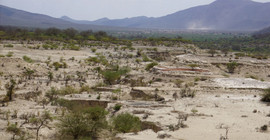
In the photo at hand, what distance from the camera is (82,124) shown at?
8.76 meters

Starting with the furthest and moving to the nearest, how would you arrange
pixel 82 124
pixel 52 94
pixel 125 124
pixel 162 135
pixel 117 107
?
pixel 52 94
pixel 117 107
pixel 125 124
pixel 162 135
pixel 82 124

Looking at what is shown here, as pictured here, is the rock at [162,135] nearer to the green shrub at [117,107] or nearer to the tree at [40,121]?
the green shrub at [117,107]

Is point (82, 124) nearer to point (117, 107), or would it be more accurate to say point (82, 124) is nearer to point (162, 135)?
point (162, 135)

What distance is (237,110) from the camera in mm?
12227

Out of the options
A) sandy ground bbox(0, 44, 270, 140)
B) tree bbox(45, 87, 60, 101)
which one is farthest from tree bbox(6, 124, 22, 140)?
tree bbox(45, 87, 60, 101)

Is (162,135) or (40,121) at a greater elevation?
(40,121)

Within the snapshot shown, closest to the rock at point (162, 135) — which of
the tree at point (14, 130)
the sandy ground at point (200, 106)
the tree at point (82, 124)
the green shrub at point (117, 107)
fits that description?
the sandy ground at point (200, 106)

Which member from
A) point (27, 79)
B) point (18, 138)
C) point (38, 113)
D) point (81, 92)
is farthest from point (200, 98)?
point (27, 79)

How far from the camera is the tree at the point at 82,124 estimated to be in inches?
341

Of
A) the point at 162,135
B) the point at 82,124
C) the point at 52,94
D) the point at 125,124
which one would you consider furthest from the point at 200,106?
the point at 52,94

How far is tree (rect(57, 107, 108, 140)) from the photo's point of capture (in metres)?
8.66

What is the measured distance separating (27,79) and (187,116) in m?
12.4

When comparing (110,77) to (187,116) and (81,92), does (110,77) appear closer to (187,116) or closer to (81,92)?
(81,92)

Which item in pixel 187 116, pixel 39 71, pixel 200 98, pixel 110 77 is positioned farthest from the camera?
pixel 39 71
